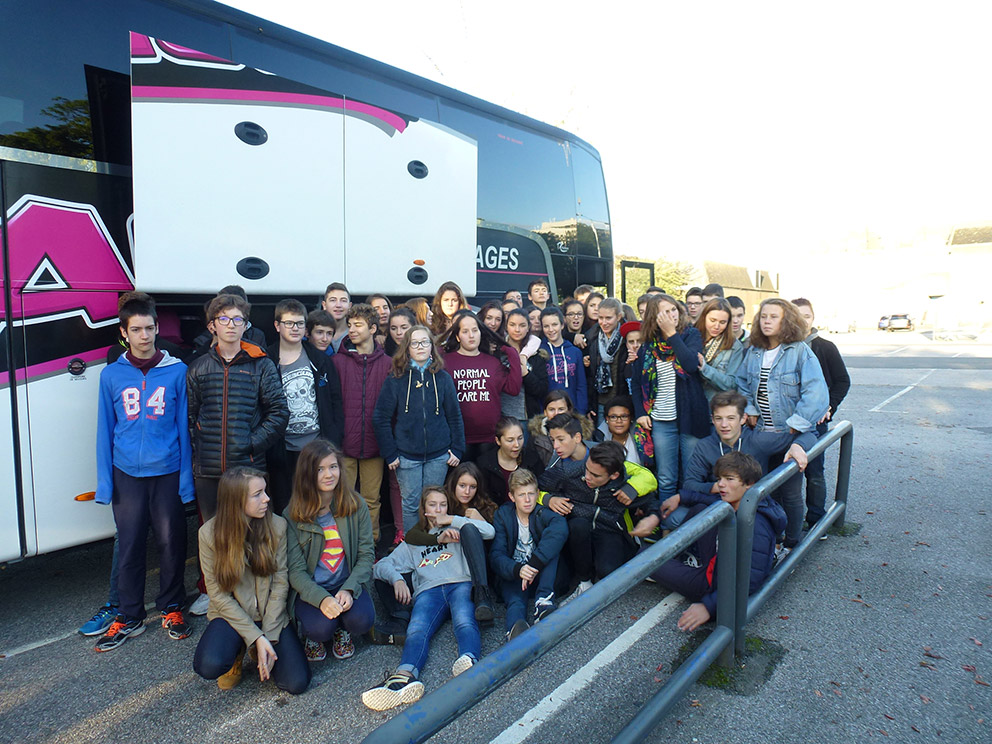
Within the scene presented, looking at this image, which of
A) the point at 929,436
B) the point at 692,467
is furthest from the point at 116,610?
the point at 929,436

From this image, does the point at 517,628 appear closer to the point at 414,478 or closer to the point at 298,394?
the point at 414,478

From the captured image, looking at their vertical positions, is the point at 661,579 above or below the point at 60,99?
below

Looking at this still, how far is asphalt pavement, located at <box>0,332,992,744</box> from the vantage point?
2.71 metres

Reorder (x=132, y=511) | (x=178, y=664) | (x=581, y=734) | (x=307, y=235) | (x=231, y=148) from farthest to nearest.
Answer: (x=307, y=235), (x=231, y=148), (x=132, y=511), (x=178, y=664), (x=581, y=734)

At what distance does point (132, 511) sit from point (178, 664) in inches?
33.2

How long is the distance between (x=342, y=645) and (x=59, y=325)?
2365mm

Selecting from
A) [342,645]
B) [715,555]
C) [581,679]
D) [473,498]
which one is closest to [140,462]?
[342,645]

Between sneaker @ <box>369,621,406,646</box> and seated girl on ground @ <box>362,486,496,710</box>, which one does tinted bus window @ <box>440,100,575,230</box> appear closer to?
seated girl on ground @ <box>362,486,496,710</box>

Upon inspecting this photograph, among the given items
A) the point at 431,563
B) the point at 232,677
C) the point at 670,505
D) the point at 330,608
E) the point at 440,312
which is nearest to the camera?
the point at 232,677

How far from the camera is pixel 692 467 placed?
14.0 ft

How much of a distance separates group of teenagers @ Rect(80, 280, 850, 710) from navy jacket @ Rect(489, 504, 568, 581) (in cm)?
2

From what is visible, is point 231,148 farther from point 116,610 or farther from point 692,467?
point 692,467

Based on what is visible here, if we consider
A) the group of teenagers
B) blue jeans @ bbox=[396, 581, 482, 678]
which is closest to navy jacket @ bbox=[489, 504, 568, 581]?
the group of teenagers

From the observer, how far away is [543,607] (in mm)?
3594
